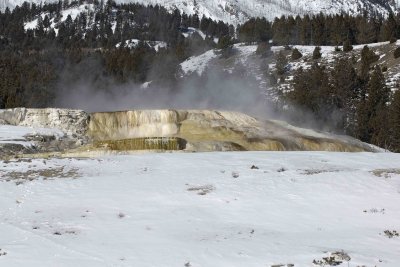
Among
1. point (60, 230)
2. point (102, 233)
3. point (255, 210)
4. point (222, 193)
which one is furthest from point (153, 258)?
point (222, 193)

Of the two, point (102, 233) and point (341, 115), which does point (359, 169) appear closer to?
point (102, 233)

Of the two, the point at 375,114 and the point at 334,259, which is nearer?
the point at 334,259

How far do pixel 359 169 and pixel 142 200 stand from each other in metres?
7.30

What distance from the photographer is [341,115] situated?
193 ft

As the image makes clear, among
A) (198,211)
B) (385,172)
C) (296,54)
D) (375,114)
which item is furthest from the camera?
(296,54)

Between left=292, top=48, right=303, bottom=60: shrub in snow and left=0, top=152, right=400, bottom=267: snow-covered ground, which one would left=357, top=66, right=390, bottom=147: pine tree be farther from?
left=0, top=152, right=400, bottom=267: snow-covered ground

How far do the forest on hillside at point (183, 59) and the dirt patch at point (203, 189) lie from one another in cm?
3622

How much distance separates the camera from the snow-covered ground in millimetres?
9672

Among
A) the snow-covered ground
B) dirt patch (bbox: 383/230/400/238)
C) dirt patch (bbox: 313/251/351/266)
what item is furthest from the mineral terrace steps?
dirt patch (bbox: 313/251/351/266)

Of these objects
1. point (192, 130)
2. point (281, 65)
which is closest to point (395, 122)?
point (281, 65)

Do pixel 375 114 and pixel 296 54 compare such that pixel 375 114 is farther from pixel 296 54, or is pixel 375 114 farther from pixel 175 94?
pixel 175 94

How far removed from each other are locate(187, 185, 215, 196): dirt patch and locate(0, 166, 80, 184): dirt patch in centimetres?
396

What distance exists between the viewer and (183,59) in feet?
307

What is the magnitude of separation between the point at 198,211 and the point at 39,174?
6.41 meters
